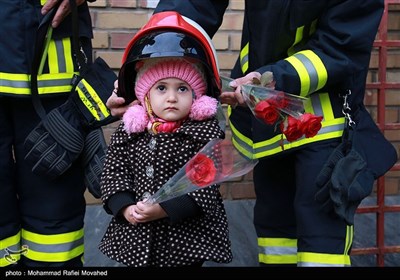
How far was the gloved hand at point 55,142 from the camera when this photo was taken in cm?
212

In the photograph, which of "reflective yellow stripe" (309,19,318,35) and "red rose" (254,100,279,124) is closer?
"red rose" (254,100,279,124)

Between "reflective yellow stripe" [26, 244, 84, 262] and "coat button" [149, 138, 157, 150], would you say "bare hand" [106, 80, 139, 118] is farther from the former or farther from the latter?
"reflective yellow stripe" [26, 244, 84, 262]

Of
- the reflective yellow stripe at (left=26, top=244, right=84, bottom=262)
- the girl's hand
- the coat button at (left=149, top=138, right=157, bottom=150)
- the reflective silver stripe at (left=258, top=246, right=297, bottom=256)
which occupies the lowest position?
the reflective yellow stripe at (left=26, top=244, right=84, bottom=262)

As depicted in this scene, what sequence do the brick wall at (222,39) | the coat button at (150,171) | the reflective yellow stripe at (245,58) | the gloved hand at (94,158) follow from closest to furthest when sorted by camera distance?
1. the coat button at (150,171)
2. the reflective yellow stripe at (245,58)
3. the gloved hand at (94,158)
4. the brick wall at (222,39)

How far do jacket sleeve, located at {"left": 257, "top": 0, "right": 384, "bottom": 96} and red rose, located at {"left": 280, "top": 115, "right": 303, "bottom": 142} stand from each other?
117 millimetres

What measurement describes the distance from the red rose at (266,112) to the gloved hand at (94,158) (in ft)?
2.47

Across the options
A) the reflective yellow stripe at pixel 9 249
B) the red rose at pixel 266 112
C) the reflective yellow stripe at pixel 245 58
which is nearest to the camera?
the red rose at pixel 266 112

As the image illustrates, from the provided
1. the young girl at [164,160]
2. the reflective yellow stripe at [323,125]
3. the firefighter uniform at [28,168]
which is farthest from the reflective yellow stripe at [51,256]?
the reflective yellow stripe at [323,125]

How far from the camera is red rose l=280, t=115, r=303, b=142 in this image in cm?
166

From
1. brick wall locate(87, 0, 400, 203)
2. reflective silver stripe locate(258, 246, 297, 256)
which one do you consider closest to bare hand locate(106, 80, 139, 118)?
reflective silver stripe locate(258, 246, 297, 256)

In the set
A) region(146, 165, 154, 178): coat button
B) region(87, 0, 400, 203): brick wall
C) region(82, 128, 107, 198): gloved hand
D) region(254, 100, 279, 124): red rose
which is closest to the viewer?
region(254, 100, 279, 124): red rose

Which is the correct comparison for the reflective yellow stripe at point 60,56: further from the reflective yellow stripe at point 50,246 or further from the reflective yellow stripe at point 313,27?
the reflective yellow stripe at point 313,27

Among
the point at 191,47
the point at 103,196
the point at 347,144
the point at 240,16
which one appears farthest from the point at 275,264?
the point at 240,16

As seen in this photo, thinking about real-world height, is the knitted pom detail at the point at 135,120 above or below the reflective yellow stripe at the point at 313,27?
below
